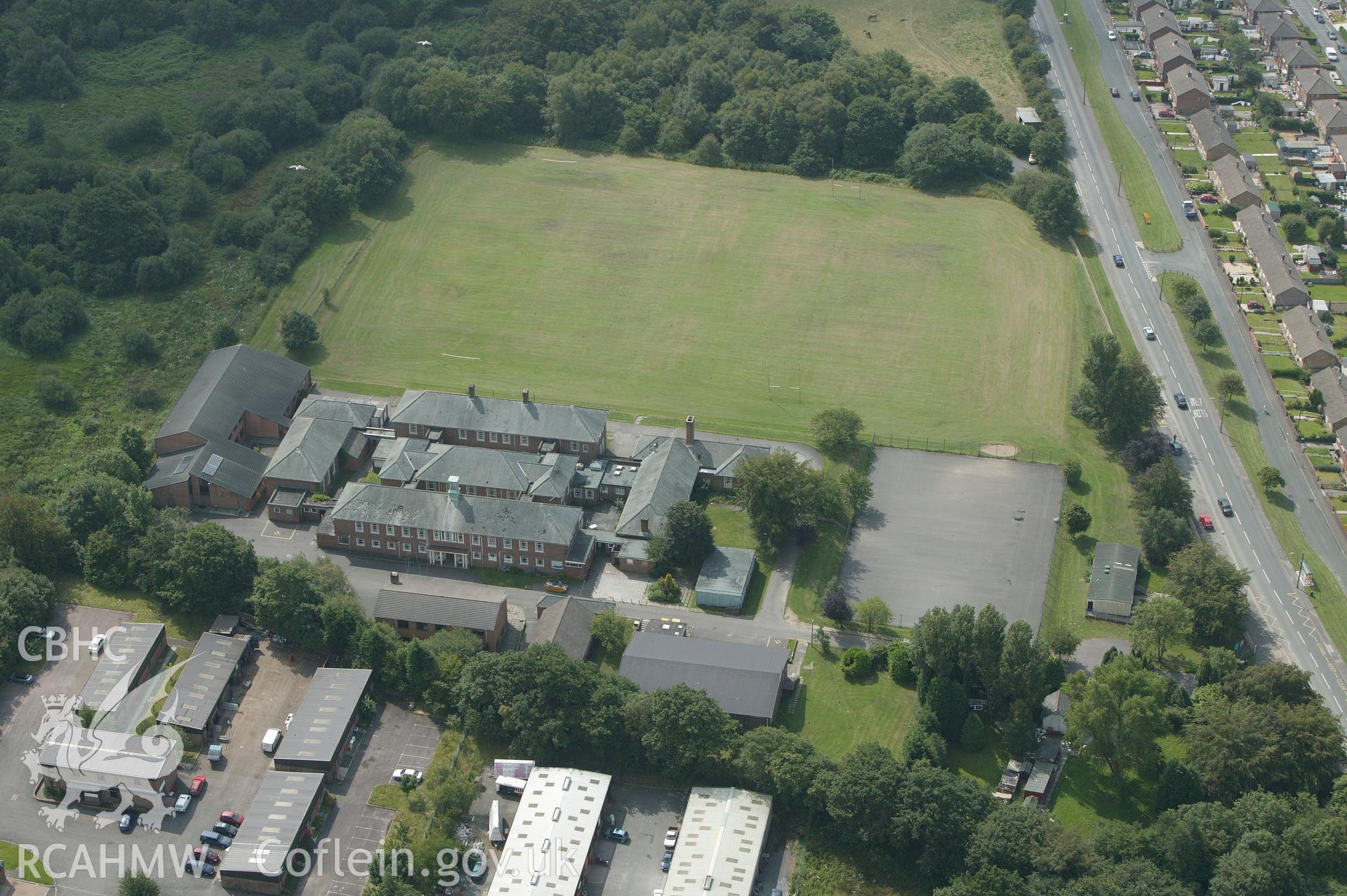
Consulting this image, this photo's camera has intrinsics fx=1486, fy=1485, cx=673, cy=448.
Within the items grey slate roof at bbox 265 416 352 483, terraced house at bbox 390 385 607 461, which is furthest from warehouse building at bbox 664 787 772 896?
grey slate roof at bbox 265 416 352 483

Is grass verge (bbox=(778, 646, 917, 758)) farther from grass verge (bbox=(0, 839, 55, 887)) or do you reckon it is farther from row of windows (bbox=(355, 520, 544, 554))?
grass verge (bbox=(0, 839, 55, 887))

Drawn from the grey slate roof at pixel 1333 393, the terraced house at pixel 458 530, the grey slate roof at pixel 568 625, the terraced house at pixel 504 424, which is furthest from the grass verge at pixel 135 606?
the grey slate roof at pixel 1333 393

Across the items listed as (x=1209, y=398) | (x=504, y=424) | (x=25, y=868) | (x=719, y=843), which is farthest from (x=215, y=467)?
(x=1209, y=398)

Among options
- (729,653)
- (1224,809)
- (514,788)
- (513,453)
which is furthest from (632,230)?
(1224,809)

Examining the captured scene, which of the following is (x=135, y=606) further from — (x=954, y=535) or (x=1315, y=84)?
(x=1315, y=84)

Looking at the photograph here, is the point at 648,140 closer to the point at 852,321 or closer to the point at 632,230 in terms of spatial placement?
the point at 632,230
